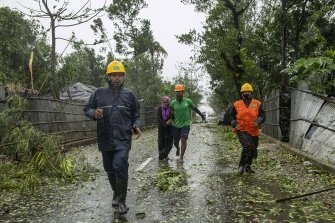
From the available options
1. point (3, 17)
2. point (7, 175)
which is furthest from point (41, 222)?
point (3, 17)

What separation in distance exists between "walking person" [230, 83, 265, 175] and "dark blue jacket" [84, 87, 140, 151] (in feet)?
11.6

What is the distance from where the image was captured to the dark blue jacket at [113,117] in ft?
20.6

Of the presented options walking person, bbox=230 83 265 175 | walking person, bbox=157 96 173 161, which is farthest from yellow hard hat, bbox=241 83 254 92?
walking person, bbox=157 96 173 161

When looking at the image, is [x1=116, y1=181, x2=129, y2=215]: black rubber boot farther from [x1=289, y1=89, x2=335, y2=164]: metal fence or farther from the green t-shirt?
the green t-shirt

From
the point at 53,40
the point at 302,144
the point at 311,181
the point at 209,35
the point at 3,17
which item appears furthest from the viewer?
the point at 3,17

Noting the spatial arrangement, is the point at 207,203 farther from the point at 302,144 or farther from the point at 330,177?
the point at 302,144

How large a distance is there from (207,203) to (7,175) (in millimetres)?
4430

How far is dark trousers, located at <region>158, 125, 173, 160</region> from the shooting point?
12406 mm

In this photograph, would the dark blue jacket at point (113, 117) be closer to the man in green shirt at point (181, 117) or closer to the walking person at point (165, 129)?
the man in green shirt at point (181, 117)

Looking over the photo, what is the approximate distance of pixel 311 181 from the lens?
27.5 feet

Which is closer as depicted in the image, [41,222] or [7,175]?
[41,222]

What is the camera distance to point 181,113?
Result: 11953 mm

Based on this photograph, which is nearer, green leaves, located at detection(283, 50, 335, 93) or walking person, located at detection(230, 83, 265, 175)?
walking person, located at detection(230, 83, 265, 175)

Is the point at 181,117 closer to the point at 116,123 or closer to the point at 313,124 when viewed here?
the point at 313,124
